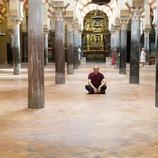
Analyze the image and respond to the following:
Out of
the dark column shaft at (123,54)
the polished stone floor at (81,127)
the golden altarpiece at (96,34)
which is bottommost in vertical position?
the polished stone floor at (81,127)

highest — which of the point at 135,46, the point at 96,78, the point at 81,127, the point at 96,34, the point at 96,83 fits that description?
the point at 96,34

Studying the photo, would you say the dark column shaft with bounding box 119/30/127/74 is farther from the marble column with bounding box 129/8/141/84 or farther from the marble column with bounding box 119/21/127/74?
the marble column with bounding box 129/8/141/84

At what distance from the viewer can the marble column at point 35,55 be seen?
1013 cm

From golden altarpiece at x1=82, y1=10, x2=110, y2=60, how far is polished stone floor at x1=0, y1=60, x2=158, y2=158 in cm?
3558

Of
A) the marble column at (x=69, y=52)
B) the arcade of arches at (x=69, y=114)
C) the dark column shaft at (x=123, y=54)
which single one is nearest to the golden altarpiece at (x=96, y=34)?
the marble column at (x=69, y=52)

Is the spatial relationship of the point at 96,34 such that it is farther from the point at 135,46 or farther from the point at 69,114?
the point at 69,114

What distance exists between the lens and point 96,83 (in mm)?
13172

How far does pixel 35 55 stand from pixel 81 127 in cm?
299

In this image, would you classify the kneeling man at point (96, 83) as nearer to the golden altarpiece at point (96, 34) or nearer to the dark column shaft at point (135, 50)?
the dark column shaft at point (135, 50)

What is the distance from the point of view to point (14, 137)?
6941mm

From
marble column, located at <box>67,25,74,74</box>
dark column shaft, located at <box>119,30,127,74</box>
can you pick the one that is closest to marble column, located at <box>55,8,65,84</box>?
marble column, located at <box>67,25,74,74</box>

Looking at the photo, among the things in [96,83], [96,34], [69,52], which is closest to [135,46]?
[96,83]

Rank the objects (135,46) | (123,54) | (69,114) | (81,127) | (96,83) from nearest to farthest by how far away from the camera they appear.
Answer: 1. (81,127)
2. (69,114)
3. (96,83)
4. (135,46)
5. (123,54)

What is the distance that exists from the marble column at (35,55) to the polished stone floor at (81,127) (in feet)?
Result: 1.15
